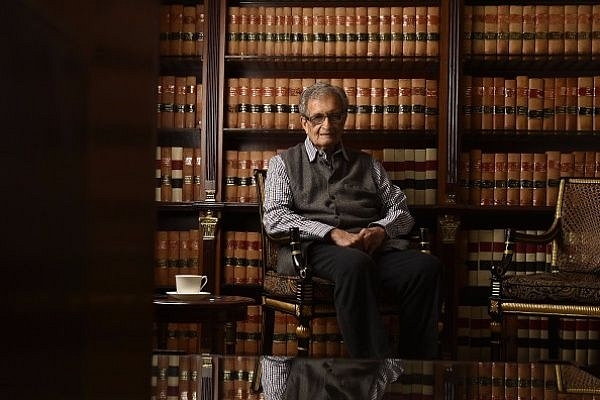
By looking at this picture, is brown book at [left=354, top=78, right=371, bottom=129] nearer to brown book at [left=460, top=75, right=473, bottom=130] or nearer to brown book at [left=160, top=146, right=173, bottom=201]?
brown book at [left=460, top=75, right=473, bottom=130]

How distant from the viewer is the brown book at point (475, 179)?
445 cm

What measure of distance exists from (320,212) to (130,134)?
11.5 ft

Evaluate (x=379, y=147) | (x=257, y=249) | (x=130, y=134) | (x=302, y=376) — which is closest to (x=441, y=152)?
(x=379, y=147)

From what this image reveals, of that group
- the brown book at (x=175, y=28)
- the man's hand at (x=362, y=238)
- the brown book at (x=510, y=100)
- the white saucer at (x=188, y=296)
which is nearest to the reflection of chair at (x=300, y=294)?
the man's hand at (x=362, y=238)

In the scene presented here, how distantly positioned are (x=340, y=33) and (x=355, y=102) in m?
0.33

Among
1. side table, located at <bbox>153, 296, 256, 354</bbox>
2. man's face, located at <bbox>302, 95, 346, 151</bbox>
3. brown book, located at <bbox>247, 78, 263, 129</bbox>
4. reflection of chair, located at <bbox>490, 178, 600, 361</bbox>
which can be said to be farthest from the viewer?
brown book, located at <bbox>247, 78, 263, 129</bbox>

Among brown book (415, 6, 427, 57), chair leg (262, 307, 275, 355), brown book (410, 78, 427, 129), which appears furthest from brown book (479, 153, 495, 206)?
chair leg (262, 307, 275, 355)

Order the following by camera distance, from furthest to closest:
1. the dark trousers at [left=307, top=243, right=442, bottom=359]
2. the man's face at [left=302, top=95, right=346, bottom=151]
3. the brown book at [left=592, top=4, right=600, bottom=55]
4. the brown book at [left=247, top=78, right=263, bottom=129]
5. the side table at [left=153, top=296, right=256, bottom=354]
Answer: the brown book at [left=247, top=78, right=263, bottom=129] → the brown book at [left=592, top=4, right=600, bottom=55] → the man's face at [left=302, top=95, right=346, bottom=151] → the dark trousers at [left=307, top=243, right=442, bottom=359] → the side table at [left=153, top=296, right=256, bottom=354]

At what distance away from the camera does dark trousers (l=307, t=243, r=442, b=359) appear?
329 centimetres

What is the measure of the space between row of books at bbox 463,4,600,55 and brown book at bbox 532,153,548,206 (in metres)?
0.52

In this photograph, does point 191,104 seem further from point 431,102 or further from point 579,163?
point 579,163

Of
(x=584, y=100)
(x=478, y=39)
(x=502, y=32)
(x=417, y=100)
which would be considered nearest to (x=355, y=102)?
(x=417, y=100)

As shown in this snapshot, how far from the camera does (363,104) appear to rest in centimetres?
445

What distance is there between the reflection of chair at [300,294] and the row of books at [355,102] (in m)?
0.85
